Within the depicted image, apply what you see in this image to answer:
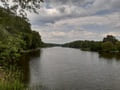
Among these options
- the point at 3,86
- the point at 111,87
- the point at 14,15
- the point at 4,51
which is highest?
the point at 14,15

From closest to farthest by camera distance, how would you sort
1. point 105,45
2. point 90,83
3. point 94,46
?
point 90,83, point 105,45, point 94,46

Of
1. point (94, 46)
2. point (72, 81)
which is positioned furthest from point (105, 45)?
point (72, 81)

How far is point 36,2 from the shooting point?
625cm

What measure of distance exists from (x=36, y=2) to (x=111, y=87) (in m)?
12.0

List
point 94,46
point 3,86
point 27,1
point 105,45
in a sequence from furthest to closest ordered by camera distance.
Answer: point 94,46 < point 105,45 < point 3,86 < point 27,1

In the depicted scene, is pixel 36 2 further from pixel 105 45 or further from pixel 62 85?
pixel 105 45

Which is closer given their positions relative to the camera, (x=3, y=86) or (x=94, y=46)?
(x=3, y=86)

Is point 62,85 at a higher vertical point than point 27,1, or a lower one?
lower

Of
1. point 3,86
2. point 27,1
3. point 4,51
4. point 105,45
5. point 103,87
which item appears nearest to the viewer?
point 27,1

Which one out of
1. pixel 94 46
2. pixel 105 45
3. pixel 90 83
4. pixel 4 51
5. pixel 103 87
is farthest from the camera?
pixel 94 46

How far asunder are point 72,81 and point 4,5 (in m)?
12.5

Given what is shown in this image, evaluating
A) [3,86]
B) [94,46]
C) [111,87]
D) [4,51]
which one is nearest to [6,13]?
[3,86]

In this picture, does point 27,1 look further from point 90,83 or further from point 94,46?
point 94,46

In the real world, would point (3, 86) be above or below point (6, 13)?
below
